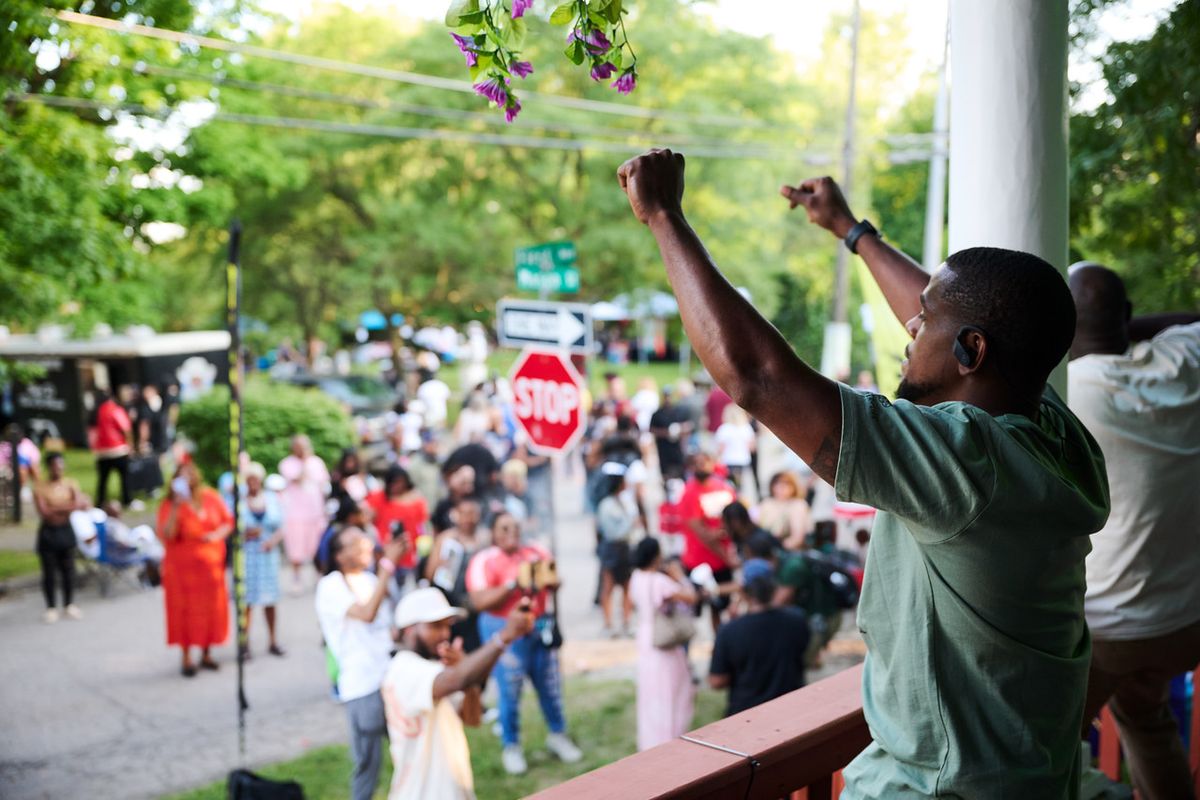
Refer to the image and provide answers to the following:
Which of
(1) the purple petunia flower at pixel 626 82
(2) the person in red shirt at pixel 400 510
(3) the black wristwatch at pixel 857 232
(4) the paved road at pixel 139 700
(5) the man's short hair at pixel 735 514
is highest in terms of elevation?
(1) the purple petunia flower at pixel 626 82

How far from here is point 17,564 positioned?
40.4 feet

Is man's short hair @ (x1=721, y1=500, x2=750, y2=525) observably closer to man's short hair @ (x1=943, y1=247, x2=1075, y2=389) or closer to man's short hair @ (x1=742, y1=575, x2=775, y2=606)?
man's short hair @ (x1=742, y1=575, x2=775, y2=606)

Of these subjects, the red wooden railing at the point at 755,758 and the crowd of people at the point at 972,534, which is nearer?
the crowd of people at the point at 972,534

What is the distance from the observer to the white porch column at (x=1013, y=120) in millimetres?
1967

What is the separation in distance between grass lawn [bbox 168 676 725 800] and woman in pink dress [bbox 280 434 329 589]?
3.61m

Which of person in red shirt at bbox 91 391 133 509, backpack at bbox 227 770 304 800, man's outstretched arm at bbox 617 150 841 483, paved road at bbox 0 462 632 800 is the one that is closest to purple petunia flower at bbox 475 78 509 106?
man's outstretched arm at bbox 617 150 841 483

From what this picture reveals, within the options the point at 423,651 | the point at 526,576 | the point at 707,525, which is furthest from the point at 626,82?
the point at 707,525

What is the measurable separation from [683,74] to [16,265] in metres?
12.5

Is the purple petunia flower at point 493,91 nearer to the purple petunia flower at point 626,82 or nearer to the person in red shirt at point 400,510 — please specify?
the purple petunia flower at point 626,82

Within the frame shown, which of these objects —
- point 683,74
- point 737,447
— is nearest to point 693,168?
point 683,74

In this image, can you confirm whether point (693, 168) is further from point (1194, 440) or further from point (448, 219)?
point (1194, 440)

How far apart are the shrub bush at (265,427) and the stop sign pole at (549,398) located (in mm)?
7750

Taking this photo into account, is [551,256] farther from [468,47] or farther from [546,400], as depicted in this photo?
[468,47]

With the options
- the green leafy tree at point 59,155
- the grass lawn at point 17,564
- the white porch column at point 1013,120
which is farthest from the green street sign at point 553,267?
the grass lawn at point 17,564
